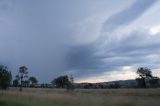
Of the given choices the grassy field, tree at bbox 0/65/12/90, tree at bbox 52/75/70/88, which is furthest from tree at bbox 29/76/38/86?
the grassy field

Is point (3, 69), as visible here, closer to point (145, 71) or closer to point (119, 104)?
point (145, 71)

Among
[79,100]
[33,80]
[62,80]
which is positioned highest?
[33,80]

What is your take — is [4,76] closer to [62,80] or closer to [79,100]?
[62,80]

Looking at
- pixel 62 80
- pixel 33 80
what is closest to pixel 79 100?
pixel 62 80

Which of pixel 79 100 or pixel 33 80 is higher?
pixel 33 80

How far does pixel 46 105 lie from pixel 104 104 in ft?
17.2

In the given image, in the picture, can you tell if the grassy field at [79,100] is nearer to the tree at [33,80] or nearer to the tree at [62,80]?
the tree at [62,80]

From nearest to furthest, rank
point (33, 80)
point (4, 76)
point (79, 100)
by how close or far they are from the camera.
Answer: point (79, 100)
point (4, 76)
point (33, 80)

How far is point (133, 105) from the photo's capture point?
2442 cm

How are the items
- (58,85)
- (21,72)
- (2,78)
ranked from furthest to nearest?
(58,85) → (21,72) → (2,78)

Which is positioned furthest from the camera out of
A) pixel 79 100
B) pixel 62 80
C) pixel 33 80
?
pixel 33 80

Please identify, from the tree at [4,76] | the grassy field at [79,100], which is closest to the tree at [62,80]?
the tree at [4,76]

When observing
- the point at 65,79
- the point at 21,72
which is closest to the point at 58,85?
the point at 65,79

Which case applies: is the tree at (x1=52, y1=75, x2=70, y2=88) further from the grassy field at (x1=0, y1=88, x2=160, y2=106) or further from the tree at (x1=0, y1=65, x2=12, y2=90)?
the grassy field at (x1=0, y1=88, x2=160, y2=106)
